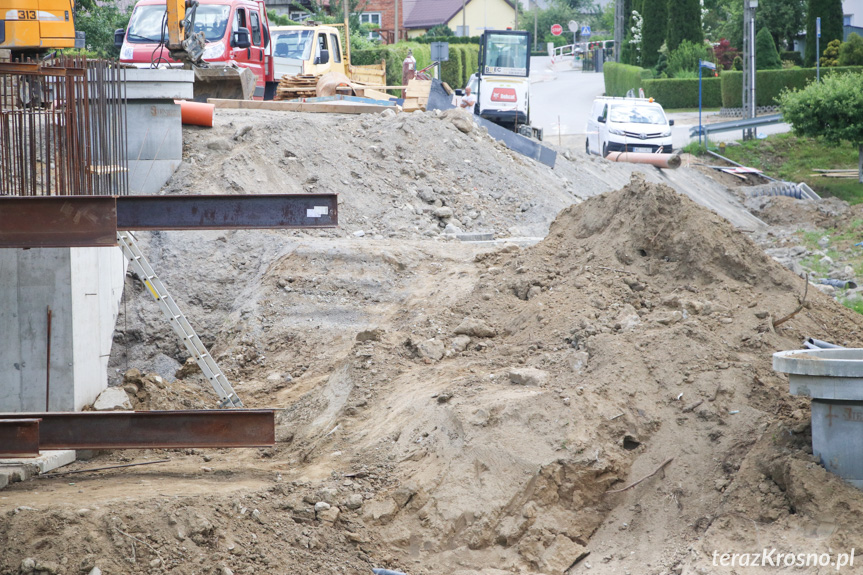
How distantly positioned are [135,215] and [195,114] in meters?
8.00

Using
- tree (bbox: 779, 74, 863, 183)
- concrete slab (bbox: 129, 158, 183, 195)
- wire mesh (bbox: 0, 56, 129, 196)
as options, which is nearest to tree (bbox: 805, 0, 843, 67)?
tree (bbox: 779, 74, 863, 183)

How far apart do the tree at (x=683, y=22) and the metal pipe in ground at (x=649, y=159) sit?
2186 centimetres

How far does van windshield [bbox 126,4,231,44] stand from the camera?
58.7 ft

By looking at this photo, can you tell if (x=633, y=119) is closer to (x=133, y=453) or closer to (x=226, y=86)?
(x=226, y=86)

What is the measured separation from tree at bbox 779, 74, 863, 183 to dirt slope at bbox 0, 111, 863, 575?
53.0 feet

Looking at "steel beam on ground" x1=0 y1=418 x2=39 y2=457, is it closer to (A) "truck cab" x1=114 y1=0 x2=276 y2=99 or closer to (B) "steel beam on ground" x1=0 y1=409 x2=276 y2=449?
(B) "steel beam on ground" x1=0 y1=409 x2=276 y2=449

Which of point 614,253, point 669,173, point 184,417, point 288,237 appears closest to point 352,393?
point 184,417

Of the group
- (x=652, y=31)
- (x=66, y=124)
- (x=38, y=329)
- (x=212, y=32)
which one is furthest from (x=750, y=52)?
(x=38, y=329)

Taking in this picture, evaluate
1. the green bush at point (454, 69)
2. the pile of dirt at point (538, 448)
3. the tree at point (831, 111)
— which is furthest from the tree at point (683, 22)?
the pile of dirt at point (538, 448)

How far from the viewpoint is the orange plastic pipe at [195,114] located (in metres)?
14.4

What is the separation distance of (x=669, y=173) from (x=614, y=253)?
14.7 m

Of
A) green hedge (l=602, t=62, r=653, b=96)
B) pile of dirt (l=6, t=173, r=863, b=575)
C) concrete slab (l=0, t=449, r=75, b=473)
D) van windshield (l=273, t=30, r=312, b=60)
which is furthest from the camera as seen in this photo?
green hedge (l=602, t=62, r=653, b=96)

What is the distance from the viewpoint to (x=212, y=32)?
1830 centimetres

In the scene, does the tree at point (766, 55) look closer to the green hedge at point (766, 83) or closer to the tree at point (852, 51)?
the green hedge at point (766, 83)
